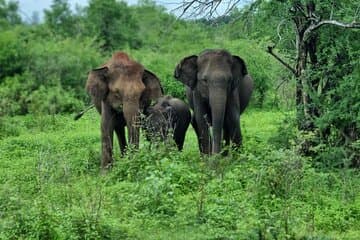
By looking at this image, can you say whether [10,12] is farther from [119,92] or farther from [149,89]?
[119,92]

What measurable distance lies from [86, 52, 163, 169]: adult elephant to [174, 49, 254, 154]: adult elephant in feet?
2.02

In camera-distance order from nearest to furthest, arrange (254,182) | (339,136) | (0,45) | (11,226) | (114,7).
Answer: (11,226), (254,182), (339,136), (0,45), (114,7)

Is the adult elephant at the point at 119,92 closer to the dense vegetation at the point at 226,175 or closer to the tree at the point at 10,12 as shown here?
the dense vegetation at the point at 226,175

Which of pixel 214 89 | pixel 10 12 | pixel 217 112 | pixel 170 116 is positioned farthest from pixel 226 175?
pixel 10 12

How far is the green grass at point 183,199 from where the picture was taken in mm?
8500

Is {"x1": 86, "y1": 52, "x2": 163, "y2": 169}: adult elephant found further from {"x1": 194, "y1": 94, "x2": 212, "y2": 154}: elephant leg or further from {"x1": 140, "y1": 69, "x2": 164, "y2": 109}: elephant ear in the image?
{"x1": 194, "y1": 94, "x2": 212, "y2": 154}: elephant leg

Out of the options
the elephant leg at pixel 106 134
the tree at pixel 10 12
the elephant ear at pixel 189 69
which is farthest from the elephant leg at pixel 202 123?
the tree at pixel 10 12

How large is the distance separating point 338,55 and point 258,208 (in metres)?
4.27

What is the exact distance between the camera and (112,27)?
125ft

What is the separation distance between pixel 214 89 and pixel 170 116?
1552mm

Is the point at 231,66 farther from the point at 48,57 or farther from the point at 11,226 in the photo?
the point at 48,57

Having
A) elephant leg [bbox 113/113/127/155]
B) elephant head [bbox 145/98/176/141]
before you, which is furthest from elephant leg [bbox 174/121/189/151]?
elephant leg [bbox 113/113/127/155]

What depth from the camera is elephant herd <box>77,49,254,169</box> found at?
44.0 feet

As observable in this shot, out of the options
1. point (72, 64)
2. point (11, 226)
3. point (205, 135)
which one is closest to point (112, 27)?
point (72, 64)
